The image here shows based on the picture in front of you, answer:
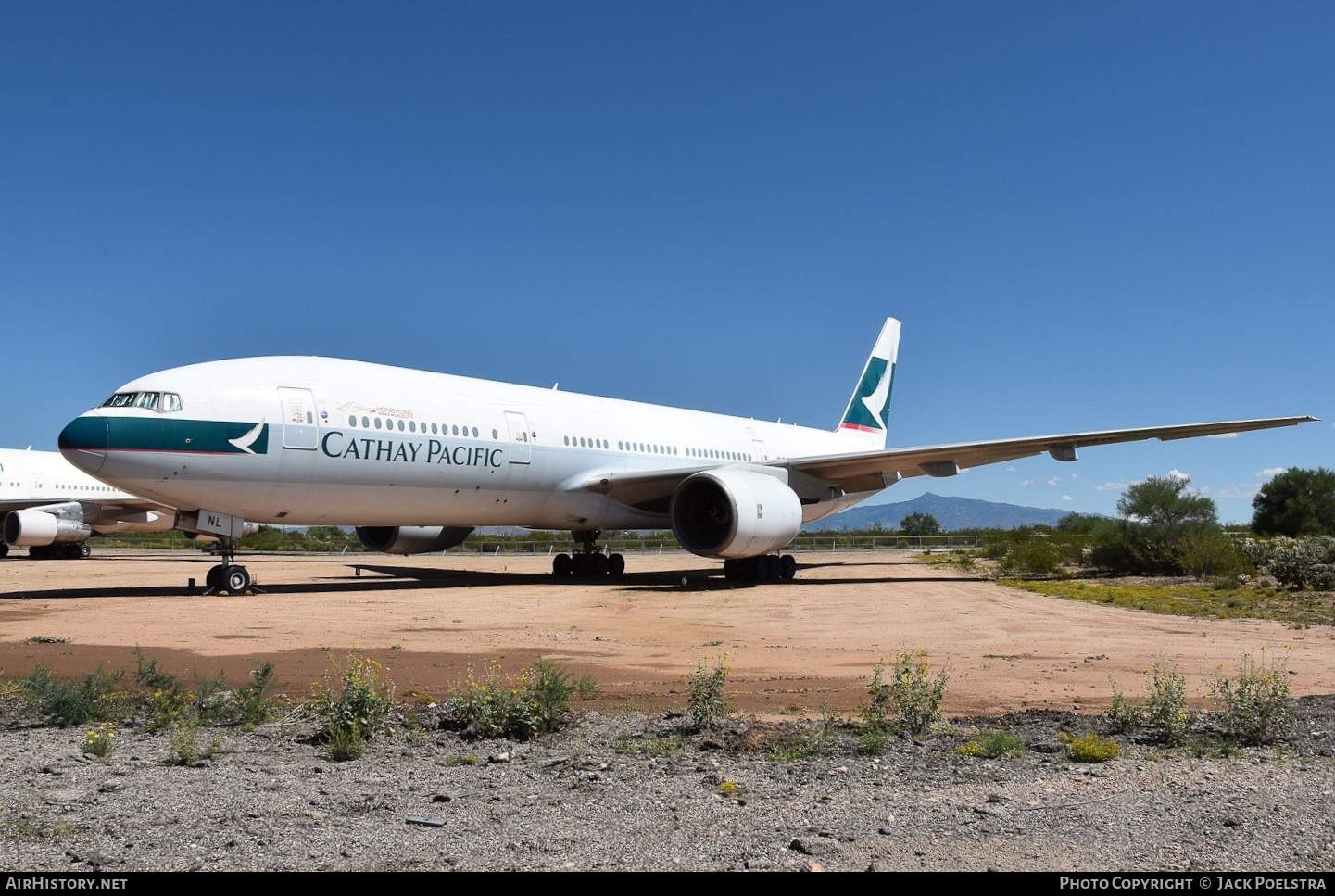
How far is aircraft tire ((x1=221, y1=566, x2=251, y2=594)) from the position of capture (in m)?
16.3

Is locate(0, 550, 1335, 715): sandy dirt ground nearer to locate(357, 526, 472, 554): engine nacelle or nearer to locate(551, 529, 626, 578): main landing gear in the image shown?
locate(357, 526, 472, 554): engine nacelle

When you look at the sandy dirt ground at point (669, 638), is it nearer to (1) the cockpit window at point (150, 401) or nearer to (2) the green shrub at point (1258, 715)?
(2) the green shrub at point (1258, 715)

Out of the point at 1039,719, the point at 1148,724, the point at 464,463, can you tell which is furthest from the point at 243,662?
the point at 464,463

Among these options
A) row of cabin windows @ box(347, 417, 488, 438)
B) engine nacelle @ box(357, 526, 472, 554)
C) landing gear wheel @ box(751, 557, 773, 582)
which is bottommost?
landing gear wheel @ box(751, 557, 773, 582)

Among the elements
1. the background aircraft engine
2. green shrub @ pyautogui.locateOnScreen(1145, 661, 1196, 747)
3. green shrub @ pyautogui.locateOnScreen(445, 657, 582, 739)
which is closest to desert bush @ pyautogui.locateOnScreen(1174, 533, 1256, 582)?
the background aircraft engine

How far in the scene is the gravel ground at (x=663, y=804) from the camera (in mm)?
3539

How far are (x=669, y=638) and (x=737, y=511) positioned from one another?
8.43m

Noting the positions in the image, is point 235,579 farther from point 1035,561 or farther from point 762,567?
point 1035,561

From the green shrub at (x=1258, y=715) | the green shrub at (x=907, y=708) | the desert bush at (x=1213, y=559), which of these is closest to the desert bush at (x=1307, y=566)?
the desert bush at (x=1213, y=559)

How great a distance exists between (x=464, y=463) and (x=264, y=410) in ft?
12.9

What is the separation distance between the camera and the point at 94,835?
149 inches

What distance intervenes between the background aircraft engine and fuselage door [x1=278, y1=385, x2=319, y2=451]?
284 inches

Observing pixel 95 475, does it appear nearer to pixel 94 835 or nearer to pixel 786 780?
pixel 94 835

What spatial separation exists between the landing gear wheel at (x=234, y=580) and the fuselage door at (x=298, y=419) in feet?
7.78
